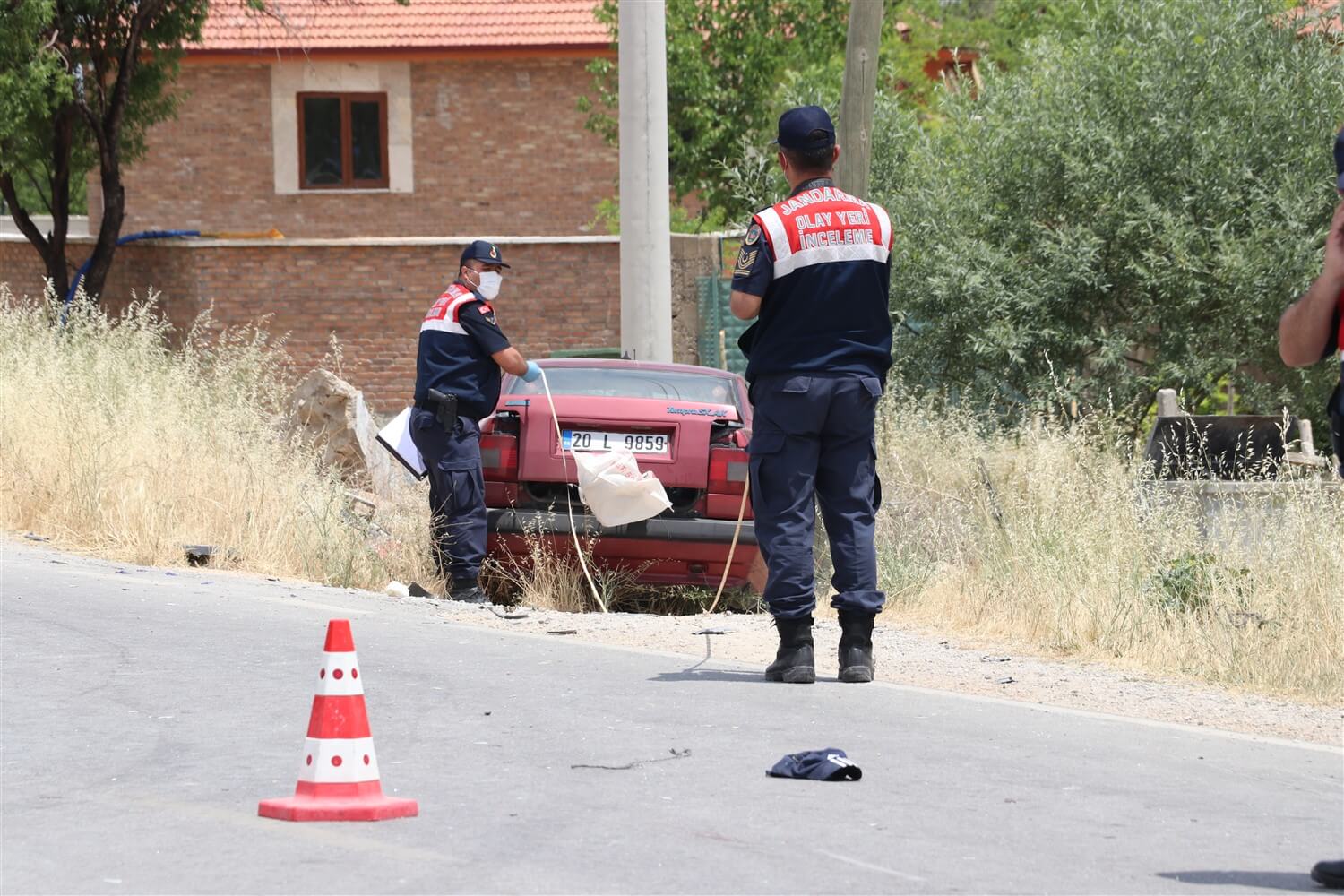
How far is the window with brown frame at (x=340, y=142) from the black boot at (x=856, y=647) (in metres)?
25.3

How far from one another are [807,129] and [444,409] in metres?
3.31

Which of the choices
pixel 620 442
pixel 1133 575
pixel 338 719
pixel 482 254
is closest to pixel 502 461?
pixel 620 442

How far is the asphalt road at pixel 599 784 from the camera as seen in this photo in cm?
441

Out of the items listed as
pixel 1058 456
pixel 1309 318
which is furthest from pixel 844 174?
pixel 1309 318

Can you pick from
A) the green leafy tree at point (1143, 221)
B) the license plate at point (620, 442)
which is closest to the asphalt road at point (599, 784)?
the license plate at point (620, 442)

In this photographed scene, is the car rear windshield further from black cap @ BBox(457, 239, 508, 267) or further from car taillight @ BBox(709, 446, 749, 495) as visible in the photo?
black cap @ BBox(457, 239, 508, 267)

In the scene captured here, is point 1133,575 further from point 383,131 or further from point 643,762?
point 383,131

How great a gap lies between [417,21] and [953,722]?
2639 centimetres

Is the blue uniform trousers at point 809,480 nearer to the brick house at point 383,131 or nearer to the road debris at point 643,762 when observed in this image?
the road debris at point 643,762

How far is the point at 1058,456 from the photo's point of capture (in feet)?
43.7

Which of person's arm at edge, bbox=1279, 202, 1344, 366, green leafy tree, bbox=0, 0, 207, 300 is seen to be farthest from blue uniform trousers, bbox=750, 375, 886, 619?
green leafy tree, bbox=0, 0, 207, 300

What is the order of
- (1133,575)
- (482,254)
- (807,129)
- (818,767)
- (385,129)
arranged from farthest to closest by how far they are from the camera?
(385,129) < (482,254) < (1133,575) < (807,129) < (818,767)

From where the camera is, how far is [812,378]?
703 centimetres

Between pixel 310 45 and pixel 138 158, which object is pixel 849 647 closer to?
pixel 138 158
